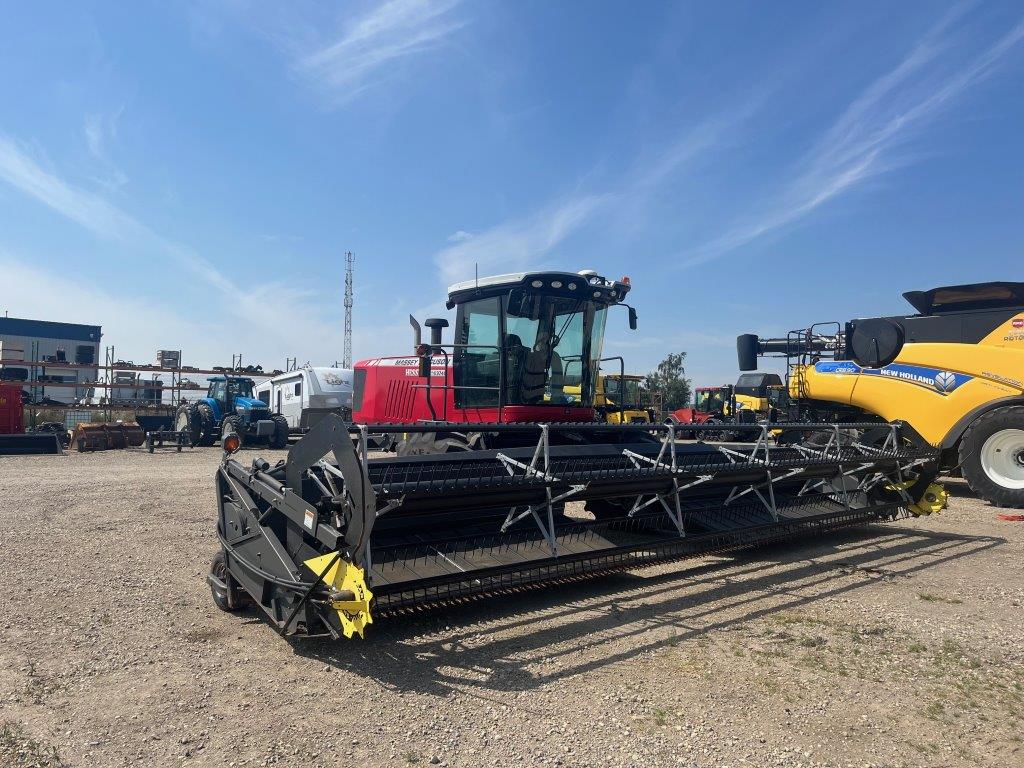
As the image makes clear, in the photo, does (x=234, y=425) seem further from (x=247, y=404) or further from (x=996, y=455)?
(x=996, y=455)

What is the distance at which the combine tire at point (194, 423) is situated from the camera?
22.3 metres

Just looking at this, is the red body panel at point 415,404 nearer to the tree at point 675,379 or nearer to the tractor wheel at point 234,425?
the tractor wheel at point 234,425

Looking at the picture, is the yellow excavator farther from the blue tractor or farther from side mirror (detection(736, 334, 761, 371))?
the blue tractor

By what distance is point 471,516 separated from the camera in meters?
5.02

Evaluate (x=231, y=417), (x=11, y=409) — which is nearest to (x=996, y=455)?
(x=231, y=417)

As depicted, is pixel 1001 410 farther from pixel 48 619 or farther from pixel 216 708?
pixel 48 619

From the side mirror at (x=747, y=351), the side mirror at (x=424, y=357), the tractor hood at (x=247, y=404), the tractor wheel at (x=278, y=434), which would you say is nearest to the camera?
the side mirror at (x=424, y=357)

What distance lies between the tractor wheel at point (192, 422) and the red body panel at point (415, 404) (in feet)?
46.2

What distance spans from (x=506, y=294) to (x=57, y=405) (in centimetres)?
2337

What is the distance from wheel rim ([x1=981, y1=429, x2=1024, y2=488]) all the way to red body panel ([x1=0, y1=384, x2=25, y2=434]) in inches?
902

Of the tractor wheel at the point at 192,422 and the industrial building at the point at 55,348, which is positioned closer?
the tractor wheel at the point at 192,422

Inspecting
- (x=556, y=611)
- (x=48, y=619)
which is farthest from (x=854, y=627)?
(x=48, y=619)

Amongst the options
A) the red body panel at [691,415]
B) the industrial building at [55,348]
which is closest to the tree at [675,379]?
the red body panel at [691,415]

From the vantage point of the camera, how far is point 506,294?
23.5 feet
